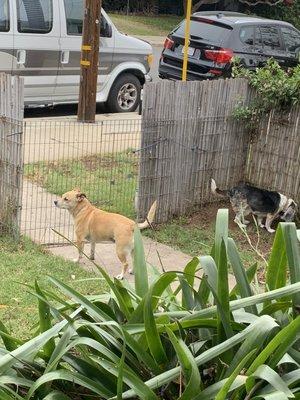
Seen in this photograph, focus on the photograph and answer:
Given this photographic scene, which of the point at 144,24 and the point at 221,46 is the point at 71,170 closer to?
the point at 221,46

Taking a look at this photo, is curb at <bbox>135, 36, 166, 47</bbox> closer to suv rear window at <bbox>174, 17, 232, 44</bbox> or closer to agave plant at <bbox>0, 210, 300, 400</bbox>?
suv rear window at <bbox>174, 17, 232, 44</bbox>

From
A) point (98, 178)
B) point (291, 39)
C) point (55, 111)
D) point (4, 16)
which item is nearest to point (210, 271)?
point (98, 178)

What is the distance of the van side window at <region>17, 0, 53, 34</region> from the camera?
11.5 metres

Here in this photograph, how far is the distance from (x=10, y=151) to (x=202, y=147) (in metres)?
2.39

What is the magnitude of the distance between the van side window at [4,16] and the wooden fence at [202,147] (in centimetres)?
468

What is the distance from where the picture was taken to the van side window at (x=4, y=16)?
11.2m

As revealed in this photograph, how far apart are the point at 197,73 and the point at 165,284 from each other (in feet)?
40.2

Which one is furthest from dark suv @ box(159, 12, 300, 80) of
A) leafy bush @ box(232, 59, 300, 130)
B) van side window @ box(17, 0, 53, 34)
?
leafy bush @ box(232, 59, 300, 130)

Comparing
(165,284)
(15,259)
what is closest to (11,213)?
(15,259)

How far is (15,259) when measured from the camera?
247 inches

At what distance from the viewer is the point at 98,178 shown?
9109mm

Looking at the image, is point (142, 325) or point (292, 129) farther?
point (292, 129)

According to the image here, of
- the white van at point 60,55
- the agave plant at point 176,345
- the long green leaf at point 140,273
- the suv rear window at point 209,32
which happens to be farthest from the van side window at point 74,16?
the agave plant at point 176,345

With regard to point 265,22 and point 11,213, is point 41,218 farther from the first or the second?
point 265,22
